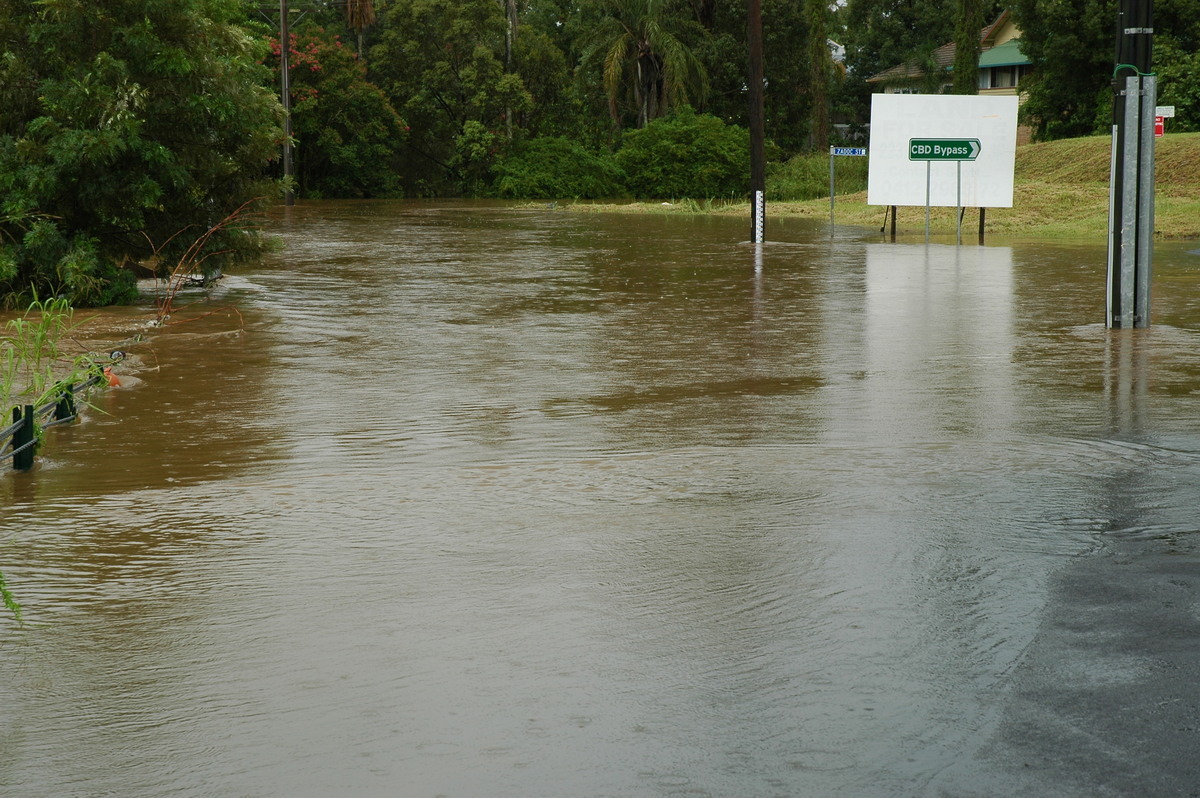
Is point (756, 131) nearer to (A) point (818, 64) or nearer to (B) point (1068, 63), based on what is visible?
(B) point (1068, 63)

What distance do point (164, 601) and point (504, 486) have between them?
2301 mm

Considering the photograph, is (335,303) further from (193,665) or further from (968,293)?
(193,665)

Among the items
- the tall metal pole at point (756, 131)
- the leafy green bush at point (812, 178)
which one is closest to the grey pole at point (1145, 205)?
the tall metal pole at point (756, 131)

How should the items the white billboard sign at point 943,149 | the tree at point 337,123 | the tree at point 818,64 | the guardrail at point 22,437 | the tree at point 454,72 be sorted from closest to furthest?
the guardrail at point 22,437
the white billboard sign at point 943,149
the tree at point 818,64
the tree at point 337,123
the tree at point 454,72

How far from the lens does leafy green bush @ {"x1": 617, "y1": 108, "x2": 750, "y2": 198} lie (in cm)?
5266

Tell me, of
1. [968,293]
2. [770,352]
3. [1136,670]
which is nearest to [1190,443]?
[1136,670]

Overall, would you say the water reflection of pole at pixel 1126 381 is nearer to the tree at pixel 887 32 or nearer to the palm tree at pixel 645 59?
the palm tree at pixel 645 59

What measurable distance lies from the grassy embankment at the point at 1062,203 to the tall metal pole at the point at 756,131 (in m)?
5.18

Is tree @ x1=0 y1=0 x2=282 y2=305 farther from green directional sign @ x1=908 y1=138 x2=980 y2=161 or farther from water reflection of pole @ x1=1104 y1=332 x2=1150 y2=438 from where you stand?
green directional sign @ x1=908 y1=138 x2=980 y2=161

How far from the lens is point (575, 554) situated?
626 cm

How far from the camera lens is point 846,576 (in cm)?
589

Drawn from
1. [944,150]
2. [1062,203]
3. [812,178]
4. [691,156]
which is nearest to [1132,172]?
[944,150]

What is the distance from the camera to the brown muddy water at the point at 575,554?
4.26m

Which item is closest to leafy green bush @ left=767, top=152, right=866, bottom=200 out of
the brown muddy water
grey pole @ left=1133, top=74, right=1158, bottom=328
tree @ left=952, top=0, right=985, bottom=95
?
tree @ left=952, top=0, right=985, bottom=95
